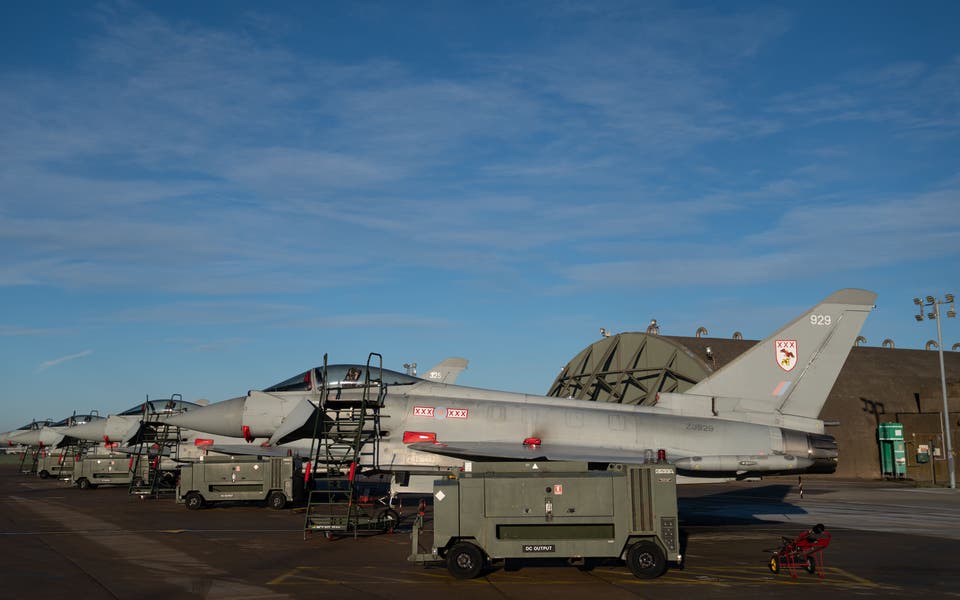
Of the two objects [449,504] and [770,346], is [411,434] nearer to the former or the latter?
[449,504]

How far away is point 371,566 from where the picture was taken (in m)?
12.8

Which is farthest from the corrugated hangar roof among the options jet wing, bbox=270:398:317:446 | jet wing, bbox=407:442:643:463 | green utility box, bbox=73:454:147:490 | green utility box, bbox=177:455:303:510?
jet wing, bbox=270:398:317:446

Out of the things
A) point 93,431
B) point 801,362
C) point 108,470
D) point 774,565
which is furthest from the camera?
point 93,431

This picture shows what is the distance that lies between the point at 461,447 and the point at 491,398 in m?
2.17

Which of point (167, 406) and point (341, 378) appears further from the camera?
point (167, 406)

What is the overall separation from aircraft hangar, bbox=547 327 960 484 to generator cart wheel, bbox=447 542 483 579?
29697 millimetres

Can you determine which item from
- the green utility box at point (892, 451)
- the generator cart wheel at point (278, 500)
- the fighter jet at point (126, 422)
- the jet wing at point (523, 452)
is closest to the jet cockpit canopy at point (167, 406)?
the fighter jet at point (126, 422)

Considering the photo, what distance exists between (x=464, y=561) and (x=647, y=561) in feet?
9.51

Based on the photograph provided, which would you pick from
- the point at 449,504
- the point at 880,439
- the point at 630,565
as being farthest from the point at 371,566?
the point at 880,439

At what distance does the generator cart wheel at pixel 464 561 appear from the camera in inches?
459

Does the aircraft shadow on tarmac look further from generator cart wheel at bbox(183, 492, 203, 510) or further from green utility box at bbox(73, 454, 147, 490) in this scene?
green utility box at bbox(73, 454, 147, 490)

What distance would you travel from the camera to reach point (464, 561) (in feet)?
38.3

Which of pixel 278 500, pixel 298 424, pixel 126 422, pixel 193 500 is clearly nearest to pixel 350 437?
pixel 298 424

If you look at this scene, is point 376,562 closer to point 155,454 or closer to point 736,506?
point 736,506
